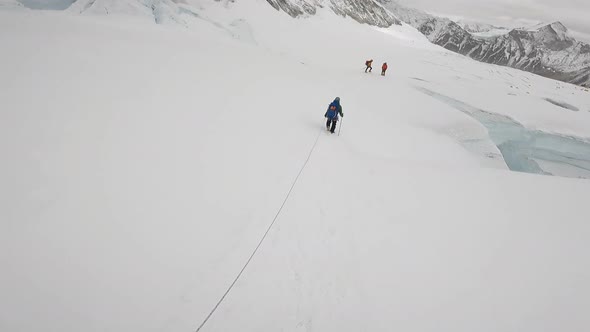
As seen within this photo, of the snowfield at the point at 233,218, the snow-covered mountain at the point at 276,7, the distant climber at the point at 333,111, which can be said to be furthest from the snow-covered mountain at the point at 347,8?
the snowfield at the point at 233,218

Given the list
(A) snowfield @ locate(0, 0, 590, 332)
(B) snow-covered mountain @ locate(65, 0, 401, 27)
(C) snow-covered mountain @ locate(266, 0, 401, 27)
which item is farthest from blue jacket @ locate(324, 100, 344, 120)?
(C) snow-covered mountain @ locate(266, 0, 401, 27)

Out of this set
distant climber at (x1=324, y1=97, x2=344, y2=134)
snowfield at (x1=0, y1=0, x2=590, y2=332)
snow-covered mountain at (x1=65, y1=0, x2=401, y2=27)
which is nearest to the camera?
snowfield at (x1=0, y1=0, x2=590, y2=332)

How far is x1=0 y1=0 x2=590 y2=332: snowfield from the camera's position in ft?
11.7

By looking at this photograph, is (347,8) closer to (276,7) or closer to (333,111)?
(276,7)

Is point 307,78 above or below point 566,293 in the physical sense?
above

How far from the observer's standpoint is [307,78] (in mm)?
18312

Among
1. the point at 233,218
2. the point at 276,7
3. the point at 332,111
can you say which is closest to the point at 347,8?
the point at 276,7

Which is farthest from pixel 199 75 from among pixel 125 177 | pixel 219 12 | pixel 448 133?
pixel 219 12

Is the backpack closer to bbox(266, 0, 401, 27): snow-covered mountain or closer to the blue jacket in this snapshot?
the blue jacket

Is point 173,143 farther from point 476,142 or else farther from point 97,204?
point 476,142

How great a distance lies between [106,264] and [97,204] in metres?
1.08

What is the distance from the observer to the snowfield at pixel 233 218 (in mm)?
3566

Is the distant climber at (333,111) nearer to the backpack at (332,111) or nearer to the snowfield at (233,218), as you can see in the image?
the backpack at (332,111)

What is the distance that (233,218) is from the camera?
5062 millimetres
